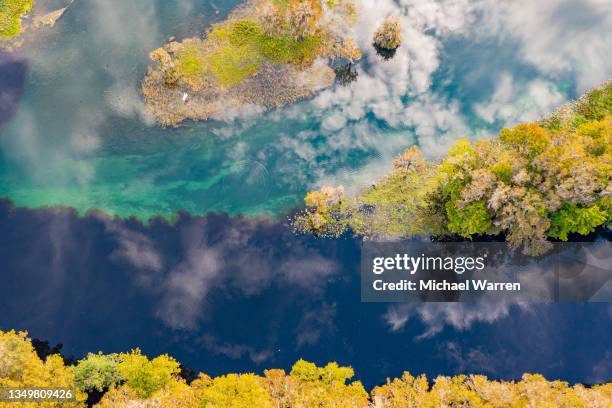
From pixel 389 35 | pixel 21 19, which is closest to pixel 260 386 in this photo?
pixel 389 35

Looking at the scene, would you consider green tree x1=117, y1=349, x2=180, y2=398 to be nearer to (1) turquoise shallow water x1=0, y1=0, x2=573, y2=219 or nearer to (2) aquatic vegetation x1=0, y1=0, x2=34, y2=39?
(1) turquoise shallow water x1=0, y1=0, x2=573, y2=219

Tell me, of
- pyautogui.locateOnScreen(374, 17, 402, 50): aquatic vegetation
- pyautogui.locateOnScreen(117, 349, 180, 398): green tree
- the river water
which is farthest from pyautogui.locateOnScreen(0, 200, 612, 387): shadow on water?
pyautogui.locateOnScreen(374, 17, 402, 50): aquatic vegetation

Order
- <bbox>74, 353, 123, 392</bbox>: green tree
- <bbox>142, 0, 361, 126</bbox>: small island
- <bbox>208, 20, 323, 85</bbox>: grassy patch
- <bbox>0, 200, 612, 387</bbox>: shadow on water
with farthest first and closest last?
<bbox>208, 20, 323, 85</bbox>: grassy patch, <bbox>142, 0, 361, 126</bbox>: small island, <bbox>0, 200, 612, 387</bbox>: shadow on water, <bbox>74, 353, 123, 392</bbox>: green tree

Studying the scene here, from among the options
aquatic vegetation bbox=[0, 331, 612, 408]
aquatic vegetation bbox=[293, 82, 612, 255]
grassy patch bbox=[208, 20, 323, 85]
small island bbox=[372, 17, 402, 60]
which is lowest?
aquatic vegetation bbox=[0, 331, 612, 408]

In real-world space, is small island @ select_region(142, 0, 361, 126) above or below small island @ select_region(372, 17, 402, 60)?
below

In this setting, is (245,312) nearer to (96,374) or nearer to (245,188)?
(245,188)

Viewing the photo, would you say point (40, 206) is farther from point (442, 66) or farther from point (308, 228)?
point (442, 66)

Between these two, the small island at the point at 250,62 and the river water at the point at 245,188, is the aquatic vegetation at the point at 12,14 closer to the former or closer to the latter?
the river water at the point at 245,188
